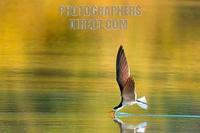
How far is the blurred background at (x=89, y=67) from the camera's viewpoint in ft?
15.3

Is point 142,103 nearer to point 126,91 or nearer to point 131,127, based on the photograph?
point 126,91

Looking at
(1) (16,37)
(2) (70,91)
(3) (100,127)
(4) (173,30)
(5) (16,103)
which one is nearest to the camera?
(3) (100,127)

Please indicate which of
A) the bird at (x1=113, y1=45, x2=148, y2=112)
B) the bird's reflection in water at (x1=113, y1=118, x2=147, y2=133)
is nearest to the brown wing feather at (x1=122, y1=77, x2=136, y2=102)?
the bird at (x1=113, y1=45, x2=148, y2=112)

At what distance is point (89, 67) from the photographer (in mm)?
6117

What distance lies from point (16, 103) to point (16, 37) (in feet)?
7.98

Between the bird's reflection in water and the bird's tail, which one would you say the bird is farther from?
the bird's reflection in water

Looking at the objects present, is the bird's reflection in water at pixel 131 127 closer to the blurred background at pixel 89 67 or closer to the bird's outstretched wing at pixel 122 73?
the blurred background at pixel 89 67

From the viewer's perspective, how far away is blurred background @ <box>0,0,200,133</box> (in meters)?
4.65

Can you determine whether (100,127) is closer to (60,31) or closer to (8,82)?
(8,82)

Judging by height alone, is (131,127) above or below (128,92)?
below

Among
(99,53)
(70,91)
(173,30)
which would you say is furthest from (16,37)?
(70,91)

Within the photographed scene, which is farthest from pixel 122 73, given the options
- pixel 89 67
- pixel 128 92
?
pixel 89 67

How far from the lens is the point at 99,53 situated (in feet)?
21.8

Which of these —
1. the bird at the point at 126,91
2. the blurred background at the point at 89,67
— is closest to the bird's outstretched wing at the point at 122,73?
the bird at the point at 126,91
